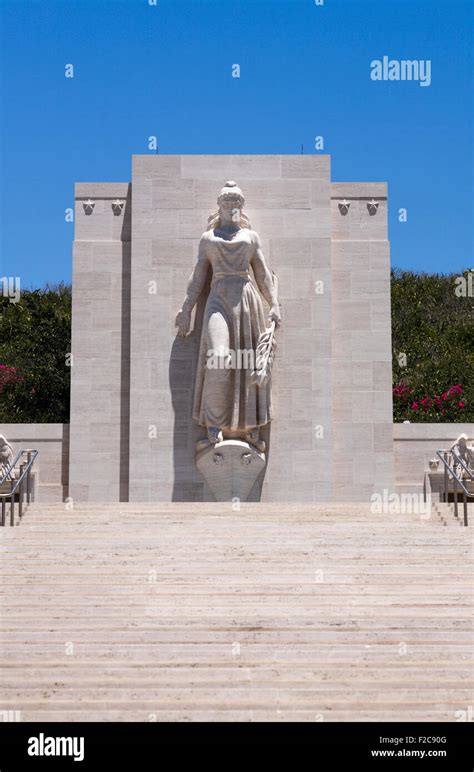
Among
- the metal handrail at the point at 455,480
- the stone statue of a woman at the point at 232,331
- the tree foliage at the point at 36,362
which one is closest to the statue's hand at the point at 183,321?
the stone statue of a woman at the point at 232,331

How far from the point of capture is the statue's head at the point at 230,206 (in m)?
22.2

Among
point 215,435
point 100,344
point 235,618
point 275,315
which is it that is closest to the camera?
point 235,618

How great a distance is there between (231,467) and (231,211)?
435 centimetres

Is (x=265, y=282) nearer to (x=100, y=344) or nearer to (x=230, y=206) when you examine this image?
(x=230, y=206)

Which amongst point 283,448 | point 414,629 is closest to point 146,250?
point 283,448

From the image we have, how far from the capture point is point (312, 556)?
15836 mm

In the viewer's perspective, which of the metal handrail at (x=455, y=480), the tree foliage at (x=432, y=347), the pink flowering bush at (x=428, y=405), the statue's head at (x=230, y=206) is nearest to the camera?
the metal handrail at (x=455, y=480)

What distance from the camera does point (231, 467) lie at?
22.2 metres

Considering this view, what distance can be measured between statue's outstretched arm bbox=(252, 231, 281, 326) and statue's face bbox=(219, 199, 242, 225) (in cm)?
55

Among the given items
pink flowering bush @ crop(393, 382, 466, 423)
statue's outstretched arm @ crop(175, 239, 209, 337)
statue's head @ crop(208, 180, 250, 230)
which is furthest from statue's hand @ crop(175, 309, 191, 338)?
pink flowering bush @ crop(393, 382, 466, 423)

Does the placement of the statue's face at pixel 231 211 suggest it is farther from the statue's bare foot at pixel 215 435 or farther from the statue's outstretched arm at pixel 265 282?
the statue's bare foot at pixel 215 435

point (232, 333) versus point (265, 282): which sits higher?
point (265, 282)

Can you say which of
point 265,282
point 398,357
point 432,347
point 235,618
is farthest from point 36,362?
point 235,618

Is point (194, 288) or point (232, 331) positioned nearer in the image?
point (232, 331)
